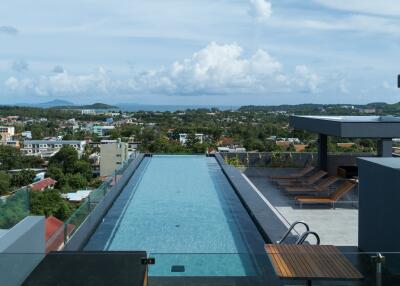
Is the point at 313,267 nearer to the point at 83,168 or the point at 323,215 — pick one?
the point at 323,215

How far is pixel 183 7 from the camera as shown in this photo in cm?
1393

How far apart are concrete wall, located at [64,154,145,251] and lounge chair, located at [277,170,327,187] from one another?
4572mm

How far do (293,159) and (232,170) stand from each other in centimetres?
363

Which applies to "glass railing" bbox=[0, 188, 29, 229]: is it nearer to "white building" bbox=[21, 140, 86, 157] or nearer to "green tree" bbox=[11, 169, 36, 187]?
"green tree" bbox=[11, 169, 36, 187]

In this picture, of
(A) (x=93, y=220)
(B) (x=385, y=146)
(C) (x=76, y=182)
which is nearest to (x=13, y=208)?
(A) (x=93, y=220)

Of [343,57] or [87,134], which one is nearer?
[343,57]

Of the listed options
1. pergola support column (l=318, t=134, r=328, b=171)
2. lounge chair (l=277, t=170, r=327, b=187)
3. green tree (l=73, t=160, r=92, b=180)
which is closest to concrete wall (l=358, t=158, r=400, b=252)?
lounge chair (l=277, t=170, r=327, b=187)

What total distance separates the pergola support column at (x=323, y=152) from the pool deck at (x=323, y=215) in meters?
1.61

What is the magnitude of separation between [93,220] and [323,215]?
17.6 feet

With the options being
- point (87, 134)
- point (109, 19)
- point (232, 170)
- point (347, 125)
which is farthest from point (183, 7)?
point (87, 134)

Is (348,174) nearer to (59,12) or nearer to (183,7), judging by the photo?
(183,7)

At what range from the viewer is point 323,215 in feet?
32.4

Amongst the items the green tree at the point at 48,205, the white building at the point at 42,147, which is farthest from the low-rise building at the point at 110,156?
the white building at the point at 42,147

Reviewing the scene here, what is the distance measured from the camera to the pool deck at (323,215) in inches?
320
